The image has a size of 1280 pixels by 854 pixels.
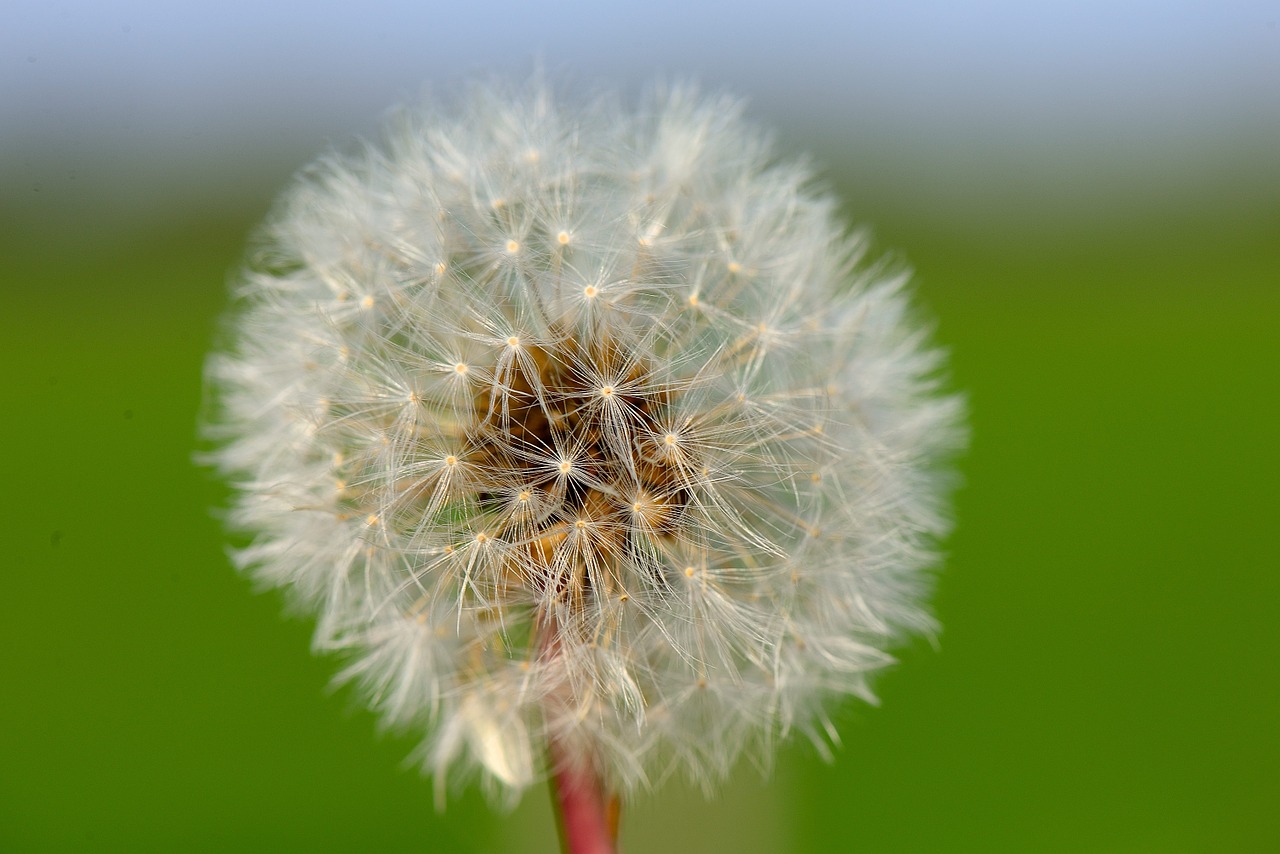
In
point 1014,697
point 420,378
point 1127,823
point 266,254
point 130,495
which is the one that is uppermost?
point 130,495

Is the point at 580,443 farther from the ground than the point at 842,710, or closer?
farther from the ground

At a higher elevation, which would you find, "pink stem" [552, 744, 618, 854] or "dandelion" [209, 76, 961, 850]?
"dandelion" [209, 76, 961, 850]

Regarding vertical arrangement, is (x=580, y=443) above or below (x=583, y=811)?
above

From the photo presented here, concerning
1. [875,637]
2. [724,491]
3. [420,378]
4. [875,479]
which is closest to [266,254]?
[420,378]

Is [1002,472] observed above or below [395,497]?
above

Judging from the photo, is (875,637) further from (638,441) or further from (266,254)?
(266,254)
